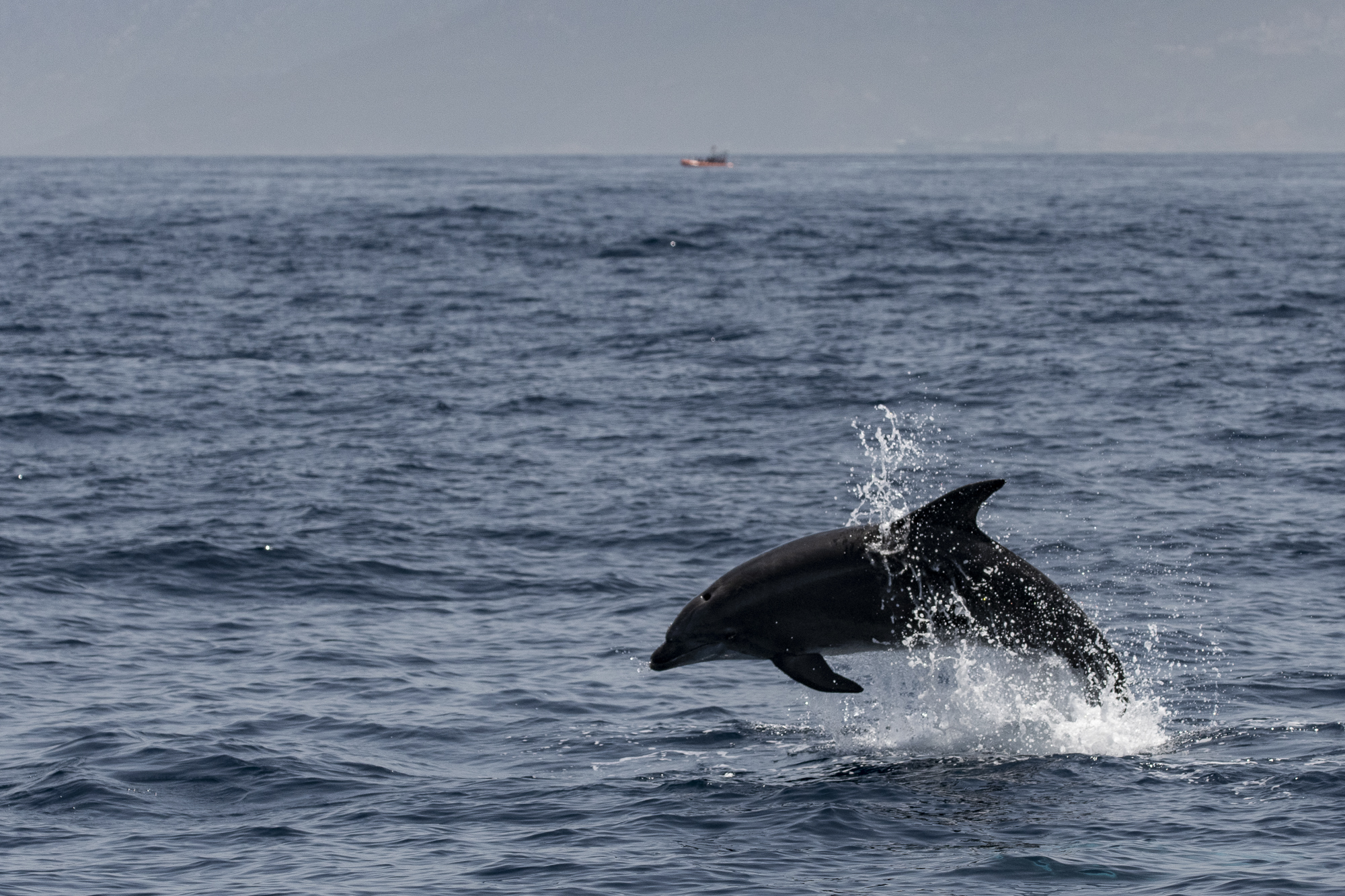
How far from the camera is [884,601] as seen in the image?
14.8 m

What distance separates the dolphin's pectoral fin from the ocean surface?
96 centimetres

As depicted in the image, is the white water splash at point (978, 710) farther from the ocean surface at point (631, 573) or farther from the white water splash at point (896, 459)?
the white water splash at point (896, 459)

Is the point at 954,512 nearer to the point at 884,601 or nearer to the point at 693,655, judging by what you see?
the point at 884,601

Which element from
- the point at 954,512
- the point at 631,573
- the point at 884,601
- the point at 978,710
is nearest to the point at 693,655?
the point at 884,601

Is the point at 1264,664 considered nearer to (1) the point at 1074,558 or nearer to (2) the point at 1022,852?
(1) the point at 1074,558

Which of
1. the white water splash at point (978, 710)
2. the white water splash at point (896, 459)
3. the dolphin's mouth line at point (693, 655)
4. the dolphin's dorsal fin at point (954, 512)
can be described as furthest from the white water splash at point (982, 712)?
the white water splash at point (896, 459)

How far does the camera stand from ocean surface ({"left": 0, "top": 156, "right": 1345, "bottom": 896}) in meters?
14.1

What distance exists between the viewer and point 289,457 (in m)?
30.5

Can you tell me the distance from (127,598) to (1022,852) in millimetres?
13668

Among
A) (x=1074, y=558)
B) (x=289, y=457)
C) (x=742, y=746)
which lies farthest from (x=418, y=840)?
(x=289, y=457)

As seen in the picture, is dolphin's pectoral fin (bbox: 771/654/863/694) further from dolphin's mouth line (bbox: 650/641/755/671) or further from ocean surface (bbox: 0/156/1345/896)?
ocean surface (bbox: 0/156/1345/896)

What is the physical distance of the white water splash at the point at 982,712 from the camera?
52.2 ft

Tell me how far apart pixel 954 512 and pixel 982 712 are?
3179 mm

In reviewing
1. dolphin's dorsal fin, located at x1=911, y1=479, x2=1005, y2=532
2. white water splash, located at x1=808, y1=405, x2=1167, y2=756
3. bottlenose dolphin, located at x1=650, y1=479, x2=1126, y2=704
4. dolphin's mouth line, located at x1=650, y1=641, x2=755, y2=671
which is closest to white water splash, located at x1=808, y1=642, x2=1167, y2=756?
white water splash, located at x1=808, y1=405, x2=1167, y2=756
